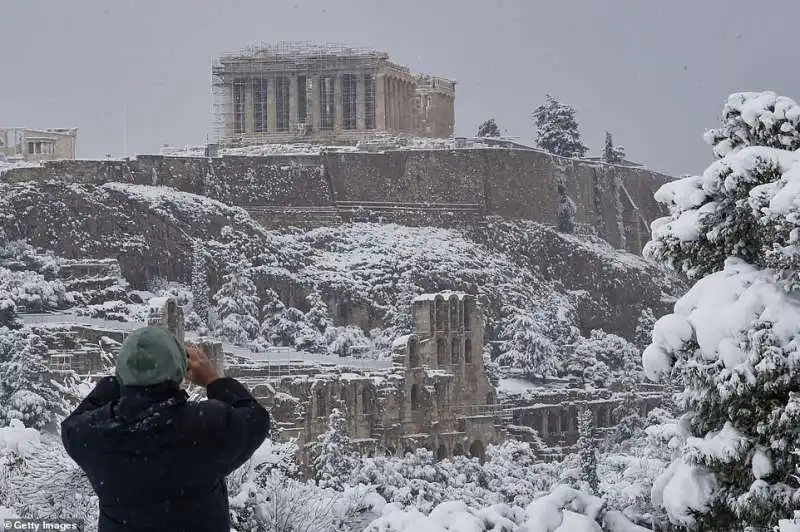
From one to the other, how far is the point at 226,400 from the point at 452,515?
3278mm

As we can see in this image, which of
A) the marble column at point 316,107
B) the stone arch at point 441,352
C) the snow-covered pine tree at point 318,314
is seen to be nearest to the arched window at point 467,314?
the stone arch at point 441,352

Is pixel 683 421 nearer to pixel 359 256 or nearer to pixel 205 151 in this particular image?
pixel 359 256

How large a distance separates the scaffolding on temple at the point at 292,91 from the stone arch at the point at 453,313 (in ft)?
45.7

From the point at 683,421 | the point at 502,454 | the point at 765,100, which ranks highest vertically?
the point at 765,100

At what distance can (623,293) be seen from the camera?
4094cm

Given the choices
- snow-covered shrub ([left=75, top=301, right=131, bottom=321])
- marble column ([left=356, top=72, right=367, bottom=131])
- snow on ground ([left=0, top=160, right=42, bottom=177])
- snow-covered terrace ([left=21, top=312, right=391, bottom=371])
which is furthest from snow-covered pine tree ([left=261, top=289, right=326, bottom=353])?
marble column ([left=356, top=72, right=367, bottom=131])

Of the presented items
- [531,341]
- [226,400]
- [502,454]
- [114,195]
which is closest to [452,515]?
[226,400]

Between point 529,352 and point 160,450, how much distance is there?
30.9 m

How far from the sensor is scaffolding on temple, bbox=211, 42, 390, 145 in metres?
44.6

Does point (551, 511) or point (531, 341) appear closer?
point (551, 511)

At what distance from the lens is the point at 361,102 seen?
4425 cm

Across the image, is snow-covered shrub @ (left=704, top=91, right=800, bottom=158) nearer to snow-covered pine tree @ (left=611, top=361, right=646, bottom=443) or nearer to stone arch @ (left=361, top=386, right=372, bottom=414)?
stone arch @ (left=361, top=386, right=372, bottom=414)

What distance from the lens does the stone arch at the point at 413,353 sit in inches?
1176

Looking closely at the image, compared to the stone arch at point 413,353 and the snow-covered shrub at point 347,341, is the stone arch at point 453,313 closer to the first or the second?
the stone arch at point 413,353
